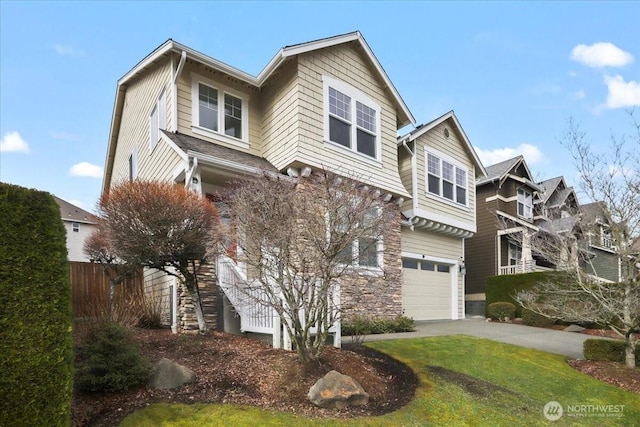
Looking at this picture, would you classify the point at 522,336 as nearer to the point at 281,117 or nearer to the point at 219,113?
the point at 281,117

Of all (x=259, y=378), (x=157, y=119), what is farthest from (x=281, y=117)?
(x=259, y=378)

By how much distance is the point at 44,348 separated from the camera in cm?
371

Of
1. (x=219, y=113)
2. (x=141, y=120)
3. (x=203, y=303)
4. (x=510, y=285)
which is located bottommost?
(x=510, y=285)

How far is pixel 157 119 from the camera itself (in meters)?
11.8

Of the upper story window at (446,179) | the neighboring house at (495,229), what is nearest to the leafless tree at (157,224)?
the upper story window at (446,179)

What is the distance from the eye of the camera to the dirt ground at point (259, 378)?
4.81 meters

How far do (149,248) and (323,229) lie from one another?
3.43 metres

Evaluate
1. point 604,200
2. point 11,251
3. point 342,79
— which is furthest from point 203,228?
point 604,200

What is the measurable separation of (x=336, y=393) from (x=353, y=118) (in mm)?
8809

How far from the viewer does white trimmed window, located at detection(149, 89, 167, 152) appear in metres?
11.0

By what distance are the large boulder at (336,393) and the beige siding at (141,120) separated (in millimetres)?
7415

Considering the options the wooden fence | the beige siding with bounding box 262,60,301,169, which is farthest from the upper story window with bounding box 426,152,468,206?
the wooden fence

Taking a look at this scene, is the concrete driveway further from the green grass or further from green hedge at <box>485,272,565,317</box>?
green hedge at <box>485,272,565,317</box>

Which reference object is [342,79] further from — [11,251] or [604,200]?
[11,251]
